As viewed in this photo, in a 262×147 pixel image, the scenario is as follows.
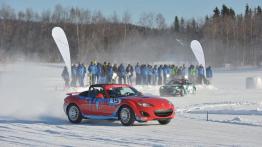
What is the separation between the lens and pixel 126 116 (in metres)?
15.7

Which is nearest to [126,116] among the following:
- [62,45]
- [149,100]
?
[149,100]

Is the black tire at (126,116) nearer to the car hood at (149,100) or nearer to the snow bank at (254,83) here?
the car hood at (149,100)

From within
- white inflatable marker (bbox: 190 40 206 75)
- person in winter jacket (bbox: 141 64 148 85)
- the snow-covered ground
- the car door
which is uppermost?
white inflatable marker (bbox: 190 40 206 75)

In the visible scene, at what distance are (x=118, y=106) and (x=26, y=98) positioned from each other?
9467mm

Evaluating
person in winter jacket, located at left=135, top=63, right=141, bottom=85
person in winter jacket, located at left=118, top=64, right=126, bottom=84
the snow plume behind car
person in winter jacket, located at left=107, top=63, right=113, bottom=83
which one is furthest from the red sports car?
person in winter jacket, located at left=135, top=63, right=141, bottom=85

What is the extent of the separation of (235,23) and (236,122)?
316ft

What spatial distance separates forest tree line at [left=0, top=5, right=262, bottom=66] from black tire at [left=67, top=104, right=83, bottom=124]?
6694cm

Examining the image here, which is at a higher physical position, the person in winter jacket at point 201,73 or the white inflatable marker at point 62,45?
the white inflatable marker at point 62,45

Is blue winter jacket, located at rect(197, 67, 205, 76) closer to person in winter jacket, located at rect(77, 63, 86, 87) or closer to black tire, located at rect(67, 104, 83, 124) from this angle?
person in winter jacket, located at rect(77, 63, 86, 87)

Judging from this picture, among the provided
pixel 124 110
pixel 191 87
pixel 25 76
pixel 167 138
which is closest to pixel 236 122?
pixel 124 110

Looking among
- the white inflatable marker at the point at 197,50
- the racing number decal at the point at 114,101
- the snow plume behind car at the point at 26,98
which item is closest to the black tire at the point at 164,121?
the racing number decal at the point at 114,101

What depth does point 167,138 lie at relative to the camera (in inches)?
495

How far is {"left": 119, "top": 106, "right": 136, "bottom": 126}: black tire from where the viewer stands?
15.5m

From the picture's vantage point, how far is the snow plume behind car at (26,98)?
A: 20.1 m
